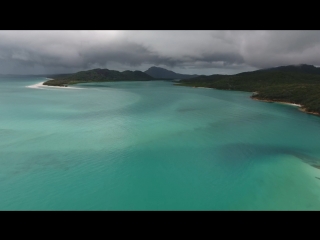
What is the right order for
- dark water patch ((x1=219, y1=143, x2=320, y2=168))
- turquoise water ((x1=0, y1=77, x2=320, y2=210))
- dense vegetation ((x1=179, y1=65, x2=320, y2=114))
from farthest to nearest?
dense vegetation ((x1=179, y1=65, x2=320, y2=114)) → dark water patch ((x1=219, y1=143, x2=320, y2=168)) → turquoise water ((x1=0, y1=77, x2=320, y2=210))

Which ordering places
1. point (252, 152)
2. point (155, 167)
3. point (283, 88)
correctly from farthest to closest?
point (283, 88), point (252, 152), point (155, 167)

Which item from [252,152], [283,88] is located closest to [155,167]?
[252,152]

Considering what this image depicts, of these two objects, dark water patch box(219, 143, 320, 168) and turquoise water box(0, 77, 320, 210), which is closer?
turquoise water box(0, 77, 320, 210)

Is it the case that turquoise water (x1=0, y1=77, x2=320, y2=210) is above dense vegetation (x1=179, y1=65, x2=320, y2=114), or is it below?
below

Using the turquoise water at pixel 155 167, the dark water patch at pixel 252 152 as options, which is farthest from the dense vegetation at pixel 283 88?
the dark water patch at pixel 252 152

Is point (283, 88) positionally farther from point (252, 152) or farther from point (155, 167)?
point (155, 167)

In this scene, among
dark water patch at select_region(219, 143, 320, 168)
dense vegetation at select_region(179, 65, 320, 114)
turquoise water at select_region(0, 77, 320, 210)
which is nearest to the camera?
turquoise water at select_region(0, 77, 320, 210)

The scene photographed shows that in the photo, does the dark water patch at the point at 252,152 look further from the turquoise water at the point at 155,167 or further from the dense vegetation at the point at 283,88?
the dense vegetation at the point at 283,88

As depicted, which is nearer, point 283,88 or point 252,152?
point 252,152

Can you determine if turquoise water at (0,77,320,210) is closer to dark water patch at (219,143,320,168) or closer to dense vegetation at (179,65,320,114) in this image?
dark water patch at (219,143,320,168)

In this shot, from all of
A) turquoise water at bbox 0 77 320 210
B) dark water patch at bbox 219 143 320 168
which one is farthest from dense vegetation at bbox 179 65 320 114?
dark water patch at bbox 219 143 320 168

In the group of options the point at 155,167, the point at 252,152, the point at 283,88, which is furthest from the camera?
the point at 283,88
